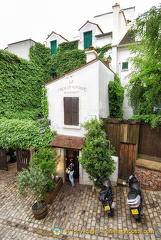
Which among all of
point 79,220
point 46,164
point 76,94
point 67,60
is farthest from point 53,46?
point 79,220

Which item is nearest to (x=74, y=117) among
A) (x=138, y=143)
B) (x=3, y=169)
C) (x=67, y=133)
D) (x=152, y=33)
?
(x=67, y=133)

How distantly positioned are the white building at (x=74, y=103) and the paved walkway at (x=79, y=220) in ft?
6.09

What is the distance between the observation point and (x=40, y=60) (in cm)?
1355

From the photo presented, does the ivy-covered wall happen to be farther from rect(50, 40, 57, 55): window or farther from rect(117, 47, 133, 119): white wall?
rect(117, 47, 133, 119): white wall

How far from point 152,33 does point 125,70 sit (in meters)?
7.21

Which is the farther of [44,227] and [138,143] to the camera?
[138,143]

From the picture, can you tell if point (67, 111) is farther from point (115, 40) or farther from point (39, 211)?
point (115, 40)

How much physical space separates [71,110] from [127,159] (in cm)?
438

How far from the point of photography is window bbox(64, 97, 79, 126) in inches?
299

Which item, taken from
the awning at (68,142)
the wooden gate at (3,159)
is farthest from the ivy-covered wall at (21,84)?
the awning at (68,142)

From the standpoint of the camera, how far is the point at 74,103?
762 centimetres

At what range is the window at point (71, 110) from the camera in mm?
7605

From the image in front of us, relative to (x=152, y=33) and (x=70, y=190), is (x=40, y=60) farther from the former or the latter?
(x=70, y=190)

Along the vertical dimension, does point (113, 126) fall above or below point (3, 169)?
above
